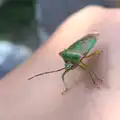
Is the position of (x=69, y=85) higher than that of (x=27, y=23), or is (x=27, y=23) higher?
(x=27, y=23)

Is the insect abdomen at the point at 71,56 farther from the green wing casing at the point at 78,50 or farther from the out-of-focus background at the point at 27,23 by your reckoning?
the out-of-focus background at the point at 27,23

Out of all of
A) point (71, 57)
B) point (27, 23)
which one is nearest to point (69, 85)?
point (71, 57)

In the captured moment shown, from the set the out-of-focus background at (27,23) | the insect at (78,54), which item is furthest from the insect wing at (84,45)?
the out-of-focus background at (27,23)

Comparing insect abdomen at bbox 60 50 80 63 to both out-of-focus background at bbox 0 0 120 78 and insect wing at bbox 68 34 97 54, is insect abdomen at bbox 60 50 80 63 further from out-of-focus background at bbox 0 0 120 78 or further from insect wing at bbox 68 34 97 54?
out-of-focus background at bbox 0 0 120 78

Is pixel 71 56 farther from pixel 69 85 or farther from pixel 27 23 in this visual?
pixel 27 23

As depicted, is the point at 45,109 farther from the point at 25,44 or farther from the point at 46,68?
the point at 25,44

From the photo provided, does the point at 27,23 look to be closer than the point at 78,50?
No

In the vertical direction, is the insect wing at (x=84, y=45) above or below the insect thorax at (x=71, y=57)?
above
